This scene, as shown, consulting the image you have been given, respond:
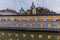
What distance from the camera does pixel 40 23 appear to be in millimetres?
5352

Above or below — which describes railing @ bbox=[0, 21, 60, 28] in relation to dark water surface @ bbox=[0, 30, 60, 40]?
above

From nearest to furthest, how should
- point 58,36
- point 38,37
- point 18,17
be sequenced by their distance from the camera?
point 58,36
point 38,37
point 18,17

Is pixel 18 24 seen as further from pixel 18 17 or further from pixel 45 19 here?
pixel 45 19

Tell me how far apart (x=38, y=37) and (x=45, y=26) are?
368 millimetres

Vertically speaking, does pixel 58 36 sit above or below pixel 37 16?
below

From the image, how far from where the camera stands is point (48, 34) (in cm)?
519

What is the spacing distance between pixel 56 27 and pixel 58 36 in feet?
0.81

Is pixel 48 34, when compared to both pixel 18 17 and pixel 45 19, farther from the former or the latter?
pixel 18 17

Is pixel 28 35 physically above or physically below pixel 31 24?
below

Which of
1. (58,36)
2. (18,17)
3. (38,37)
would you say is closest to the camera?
(58,36)

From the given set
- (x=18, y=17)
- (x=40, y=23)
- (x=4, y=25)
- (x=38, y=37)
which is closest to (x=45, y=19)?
(x=40, y=23)

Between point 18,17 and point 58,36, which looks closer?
point 58,36

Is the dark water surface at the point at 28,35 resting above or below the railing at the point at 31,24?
below

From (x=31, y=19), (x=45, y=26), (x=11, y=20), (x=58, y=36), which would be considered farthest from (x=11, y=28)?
(x=58, y=36)
